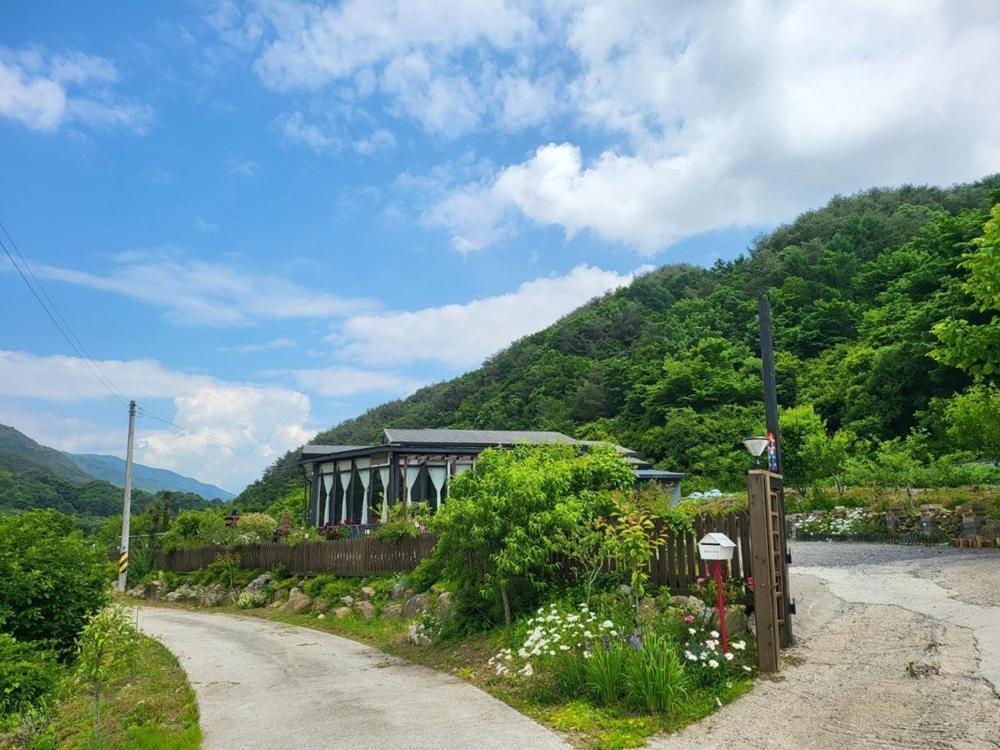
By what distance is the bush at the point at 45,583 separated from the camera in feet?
29.4

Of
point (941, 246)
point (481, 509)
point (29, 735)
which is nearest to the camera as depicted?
point (29, 735)

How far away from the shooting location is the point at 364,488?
24906 mm

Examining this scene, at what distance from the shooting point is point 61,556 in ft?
31.7

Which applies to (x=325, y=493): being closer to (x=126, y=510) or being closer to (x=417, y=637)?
(x=126, y=510)

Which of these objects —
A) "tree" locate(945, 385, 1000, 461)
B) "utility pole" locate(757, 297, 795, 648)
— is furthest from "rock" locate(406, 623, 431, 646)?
"tree" locate(945, 385, 1000, 461)

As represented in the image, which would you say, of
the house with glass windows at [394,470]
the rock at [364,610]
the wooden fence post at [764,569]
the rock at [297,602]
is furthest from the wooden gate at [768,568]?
the house with glass windows at [394,470]

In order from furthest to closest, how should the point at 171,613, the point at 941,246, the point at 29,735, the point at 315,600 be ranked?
the point at 941,246 < the point at 171,613 < the point at 315,600 < the point at 29,735

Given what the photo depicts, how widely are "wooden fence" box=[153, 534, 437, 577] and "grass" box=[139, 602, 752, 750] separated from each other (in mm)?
4248

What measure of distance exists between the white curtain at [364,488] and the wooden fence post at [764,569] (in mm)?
19027

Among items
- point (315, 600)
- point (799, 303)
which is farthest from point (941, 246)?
point (315, 600)

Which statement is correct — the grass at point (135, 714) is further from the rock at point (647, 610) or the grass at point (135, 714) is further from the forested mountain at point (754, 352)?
the forested mountain at point (754, 352)

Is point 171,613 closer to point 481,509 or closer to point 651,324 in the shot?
point 481,509

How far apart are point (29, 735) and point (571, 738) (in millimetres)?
5245

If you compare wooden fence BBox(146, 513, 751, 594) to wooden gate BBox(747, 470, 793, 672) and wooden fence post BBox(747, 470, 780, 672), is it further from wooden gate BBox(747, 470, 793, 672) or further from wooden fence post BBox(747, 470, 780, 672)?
wooden fence post BBox(747, 470, 780, 672)
